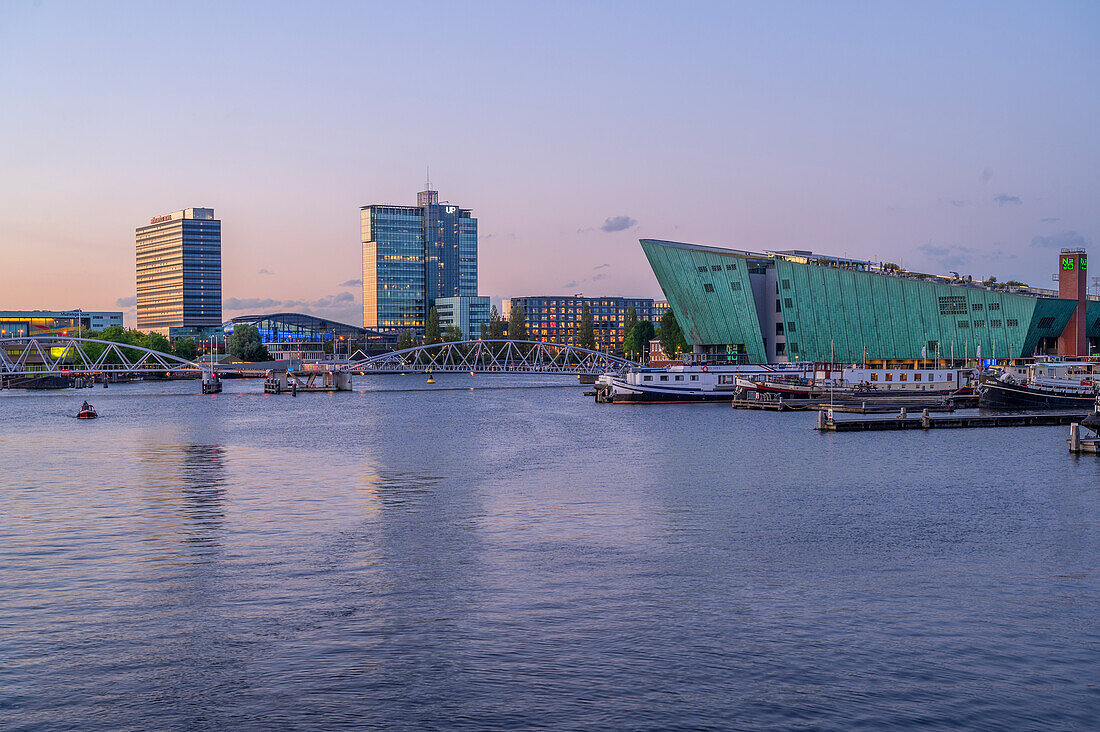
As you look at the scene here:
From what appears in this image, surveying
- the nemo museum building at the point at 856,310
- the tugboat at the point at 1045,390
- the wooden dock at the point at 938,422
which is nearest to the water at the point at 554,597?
the wooden dock at the point at 938,422

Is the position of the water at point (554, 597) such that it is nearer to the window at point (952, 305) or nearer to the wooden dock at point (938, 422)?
the wooden dock at point (938, 422)

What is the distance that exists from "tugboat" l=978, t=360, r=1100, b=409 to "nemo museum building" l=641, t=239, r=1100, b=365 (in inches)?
1743

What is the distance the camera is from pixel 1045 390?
93875mm

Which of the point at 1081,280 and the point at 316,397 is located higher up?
the point at 1081,280

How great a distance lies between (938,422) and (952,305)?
76610mm

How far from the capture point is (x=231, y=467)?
5656 cm

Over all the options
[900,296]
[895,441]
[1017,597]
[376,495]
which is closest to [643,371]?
[900,296]

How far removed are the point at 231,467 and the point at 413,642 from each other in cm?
3818

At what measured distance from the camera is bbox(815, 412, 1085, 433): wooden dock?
252ft

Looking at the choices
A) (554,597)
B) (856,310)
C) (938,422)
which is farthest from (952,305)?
(554,597)

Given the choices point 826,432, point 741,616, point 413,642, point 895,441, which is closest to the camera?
point 413,642

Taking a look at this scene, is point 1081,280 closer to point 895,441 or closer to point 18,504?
point 895,441

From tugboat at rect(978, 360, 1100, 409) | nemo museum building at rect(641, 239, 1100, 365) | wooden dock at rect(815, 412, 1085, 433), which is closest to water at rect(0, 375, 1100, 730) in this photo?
wooden dock at rect(815, 412, 1085, 433)

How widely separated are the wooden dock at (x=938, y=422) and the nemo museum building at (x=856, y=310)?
64074 mm
